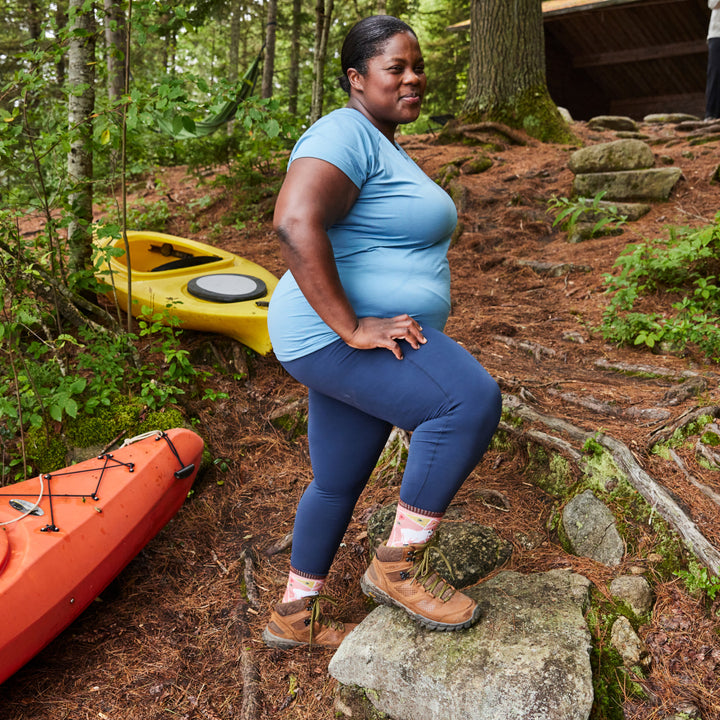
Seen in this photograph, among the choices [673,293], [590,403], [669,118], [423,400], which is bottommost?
[590,403]

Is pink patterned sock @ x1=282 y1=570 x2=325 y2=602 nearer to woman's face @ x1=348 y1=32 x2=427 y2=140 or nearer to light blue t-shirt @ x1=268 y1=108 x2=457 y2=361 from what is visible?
light blue t-shirt @ x1=268 y1=108 x2=457 y2=361

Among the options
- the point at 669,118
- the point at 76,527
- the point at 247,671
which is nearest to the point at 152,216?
the point at 76,527

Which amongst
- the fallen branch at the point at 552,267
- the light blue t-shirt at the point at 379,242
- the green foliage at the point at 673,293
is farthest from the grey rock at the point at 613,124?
the light blue t-shirt at the point at 379,242

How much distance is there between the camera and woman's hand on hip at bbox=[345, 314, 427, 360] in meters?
1.56

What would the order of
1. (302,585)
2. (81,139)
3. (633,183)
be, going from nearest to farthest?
(302,585) → (81,139) → (633,183)

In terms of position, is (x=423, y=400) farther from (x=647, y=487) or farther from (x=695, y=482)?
(x=695, y=482)

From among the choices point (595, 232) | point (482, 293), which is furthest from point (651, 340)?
point (595, 232)

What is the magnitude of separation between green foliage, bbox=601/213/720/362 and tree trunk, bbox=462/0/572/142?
4.41 metres

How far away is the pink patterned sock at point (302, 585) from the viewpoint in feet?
6.93

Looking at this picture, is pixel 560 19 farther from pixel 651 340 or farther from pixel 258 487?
pixel 258 487

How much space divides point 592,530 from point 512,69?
7.43 metres

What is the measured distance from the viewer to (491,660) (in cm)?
185

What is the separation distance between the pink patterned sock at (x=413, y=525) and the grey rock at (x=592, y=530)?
89 centimetres

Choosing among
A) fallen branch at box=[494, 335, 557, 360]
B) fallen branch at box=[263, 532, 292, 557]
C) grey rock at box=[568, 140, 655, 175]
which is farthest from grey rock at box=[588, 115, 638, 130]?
fallen branch at box=[263, 532, 292, 557]
